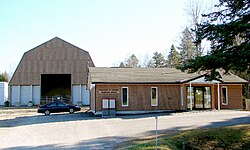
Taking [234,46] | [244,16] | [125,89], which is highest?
[244,16]

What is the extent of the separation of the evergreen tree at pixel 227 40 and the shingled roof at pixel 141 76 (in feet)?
43.0

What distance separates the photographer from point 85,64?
5034cm

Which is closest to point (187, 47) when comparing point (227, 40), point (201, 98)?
point (201, 98)

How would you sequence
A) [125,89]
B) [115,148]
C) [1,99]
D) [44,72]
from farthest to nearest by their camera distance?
[1,99] → [44,72] → [125,89] → [115,148]

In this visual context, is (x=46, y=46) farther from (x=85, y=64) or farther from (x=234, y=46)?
(x=234, y=46)

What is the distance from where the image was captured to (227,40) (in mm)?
11414

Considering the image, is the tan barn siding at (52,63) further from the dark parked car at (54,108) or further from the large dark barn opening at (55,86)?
the dark parked car at (54,108)

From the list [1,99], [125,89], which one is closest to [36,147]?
[125,89]

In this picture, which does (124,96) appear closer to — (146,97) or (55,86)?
(146,97)

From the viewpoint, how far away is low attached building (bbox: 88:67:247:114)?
2541 centimetres

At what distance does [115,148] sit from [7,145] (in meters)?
4.78

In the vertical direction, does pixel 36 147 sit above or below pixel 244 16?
below

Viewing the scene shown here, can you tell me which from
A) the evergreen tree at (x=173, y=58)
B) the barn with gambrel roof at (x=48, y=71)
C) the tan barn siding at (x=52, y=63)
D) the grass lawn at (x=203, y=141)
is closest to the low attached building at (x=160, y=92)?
the grass lawn at (x=203, y=141)

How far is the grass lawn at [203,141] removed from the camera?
11195 mm
